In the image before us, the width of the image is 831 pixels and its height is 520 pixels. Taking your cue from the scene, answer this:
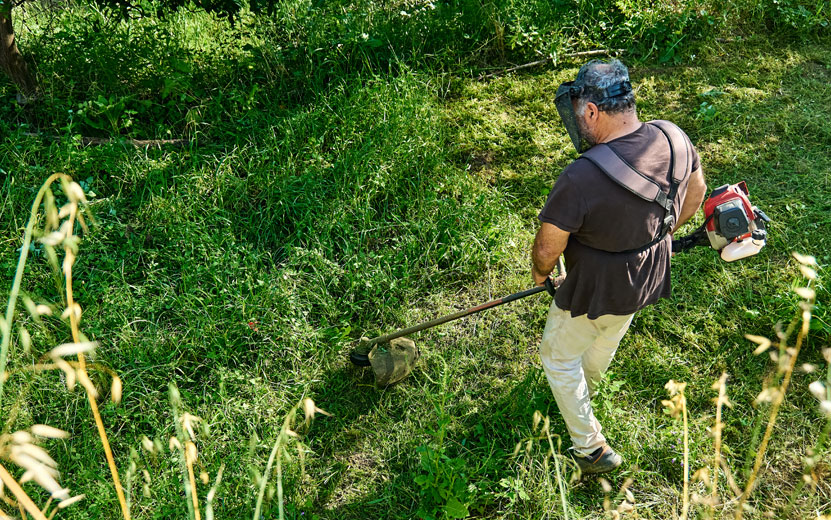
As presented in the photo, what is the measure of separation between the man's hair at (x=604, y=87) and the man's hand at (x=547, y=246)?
565 millimetres

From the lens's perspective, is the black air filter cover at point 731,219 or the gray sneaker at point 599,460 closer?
the black air filter cover at point 731,219

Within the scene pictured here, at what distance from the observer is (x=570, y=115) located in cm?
300

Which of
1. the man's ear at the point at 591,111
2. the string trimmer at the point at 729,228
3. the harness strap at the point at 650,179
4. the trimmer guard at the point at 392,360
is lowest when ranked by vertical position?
the trimmer guard at the point at 392,360

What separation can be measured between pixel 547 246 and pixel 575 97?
0.67m

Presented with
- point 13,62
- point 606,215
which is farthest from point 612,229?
point 13,62

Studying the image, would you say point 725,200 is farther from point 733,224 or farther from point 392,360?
point 392,360

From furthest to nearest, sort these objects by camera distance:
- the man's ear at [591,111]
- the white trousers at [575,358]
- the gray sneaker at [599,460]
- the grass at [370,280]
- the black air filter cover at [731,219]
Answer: the grass at [370,280] → the gray sneaker at [599,460] → the white trousers at [575,358] → the black air filter cover at [731,219] → the man's ear at [591,111]

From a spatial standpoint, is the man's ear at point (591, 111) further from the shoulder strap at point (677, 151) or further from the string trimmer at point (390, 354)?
the string trimmer at point (390, 354)

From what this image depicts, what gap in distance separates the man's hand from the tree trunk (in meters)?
4.20

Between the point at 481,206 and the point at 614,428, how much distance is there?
1853 mm

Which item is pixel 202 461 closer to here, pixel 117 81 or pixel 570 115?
pixel 570 115

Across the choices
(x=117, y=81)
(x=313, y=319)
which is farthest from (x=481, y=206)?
(x=117, y=81)

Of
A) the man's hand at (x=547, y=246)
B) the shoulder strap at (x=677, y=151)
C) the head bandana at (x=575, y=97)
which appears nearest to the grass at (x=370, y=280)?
the man's hand at (x=547, y=246)

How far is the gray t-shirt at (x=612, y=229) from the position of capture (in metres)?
2.76
